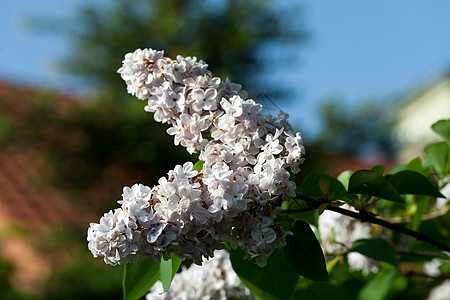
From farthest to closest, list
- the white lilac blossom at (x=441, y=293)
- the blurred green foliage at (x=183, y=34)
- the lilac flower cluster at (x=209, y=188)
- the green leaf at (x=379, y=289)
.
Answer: the blurred green foliage at (x=183, y=34), the white lilac blossom at (x=441, y=293), the green leaf at (x=379, y=289), the lilac flower cluster at (x=209, y=188)

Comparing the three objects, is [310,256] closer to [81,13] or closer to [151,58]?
[151,58]

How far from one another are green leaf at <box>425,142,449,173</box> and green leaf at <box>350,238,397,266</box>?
163mm

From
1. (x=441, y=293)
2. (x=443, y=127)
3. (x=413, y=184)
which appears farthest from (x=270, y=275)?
(x=441, y=293)

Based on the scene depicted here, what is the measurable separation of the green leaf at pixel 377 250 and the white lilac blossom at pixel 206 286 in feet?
0.63

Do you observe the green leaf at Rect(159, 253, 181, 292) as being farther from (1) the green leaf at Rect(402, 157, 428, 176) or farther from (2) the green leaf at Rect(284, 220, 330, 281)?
(1) the green leaf at Rect(402, 157, 428, 176)

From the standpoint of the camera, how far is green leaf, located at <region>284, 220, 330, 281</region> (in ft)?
1.48

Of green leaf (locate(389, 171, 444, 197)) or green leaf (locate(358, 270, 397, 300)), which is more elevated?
green leaf (locate(358, 270, 397, 300))

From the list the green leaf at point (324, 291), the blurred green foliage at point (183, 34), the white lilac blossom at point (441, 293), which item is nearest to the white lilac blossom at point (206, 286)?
the green leaf at point (324, 291)

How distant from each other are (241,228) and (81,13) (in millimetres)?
7537

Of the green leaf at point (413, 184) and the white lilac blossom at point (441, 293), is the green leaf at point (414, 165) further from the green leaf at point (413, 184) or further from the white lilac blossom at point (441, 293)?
the white lilac blossom at point (441, 293)

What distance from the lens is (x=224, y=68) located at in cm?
701

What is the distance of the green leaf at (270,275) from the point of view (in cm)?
51

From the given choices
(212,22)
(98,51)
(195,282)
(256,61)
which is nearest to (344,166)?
(256,61)

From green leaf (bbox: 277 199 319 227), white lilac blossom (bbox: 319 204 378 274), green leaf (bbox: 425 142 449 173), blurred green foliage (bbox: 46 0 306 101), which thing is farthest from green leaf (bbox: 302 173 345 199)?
blurred green foliage (bbox: 46 0 306 101)
